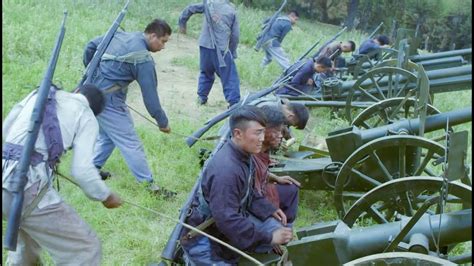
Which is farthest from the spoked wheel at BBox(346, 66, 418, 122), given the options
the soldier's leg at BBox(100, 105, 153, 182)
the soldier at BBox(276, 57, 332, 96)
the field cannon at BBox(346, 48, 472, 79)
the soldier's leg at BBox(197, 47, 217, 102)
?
the soldier's leg at BBox(100, 105, 153, 182)

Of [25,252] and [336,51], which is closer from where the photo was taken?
[25,252]

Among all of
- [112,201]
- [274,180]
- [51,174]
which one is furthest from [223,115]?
[51,174]

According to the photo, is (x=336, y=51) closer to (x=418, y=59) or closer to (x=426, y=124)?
(x=418, y=59)

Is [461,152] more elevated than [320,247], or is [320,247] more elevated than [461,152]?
[461,152]

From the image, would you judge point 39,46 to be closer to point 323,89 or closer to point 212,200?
point 323,89

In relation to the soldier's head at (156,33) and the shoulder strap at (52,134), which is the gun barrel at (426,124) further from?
the shoulder strap at (52,134)

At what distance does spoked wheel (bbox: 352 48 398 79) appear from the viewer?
10242mm

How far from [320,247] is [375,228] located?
394 millimetres

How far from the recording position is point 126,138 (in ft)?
19.8

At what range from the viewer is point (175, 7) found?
18.7m

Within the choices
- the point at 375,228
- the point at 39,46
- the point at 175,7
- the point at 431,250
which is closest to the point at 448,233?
the point at 431,250

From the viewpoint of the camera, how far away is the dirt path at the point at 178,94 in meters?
9.26

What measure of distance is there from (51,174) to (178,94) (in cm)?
660

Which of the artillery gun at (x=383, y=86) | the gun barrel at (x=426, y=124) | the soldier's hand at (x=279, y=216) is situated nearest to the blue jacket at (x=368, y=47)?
the artillery gun at (x=383, y=86)
